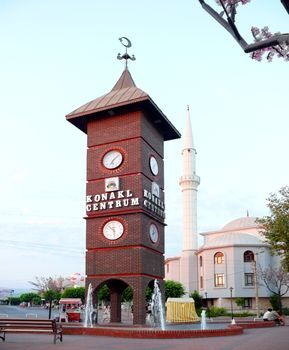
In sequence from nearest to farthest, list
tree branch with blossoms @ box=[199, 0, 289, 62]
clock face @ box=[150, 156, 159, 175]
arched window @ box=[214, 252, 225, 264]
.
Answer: tree branch with blossoms @ box=[199, 0, 289, 62], clock face @ box=[150, 156, 159, 175], arched window @ box=[214, 252, 225, 264]

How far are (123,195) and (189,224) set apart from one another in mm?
48420

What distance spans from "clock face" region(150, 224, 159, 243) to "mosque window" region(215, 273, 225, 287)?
131 ft

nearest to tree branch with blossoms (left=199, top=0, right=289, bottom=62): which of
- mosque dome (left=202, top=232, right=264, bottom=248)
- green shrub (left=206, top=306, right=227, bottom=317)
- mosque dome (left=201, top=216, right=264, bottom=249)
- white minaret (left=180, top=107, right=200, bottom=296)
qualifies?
green shrub (left=206, top=306, right=227, bottom=317)

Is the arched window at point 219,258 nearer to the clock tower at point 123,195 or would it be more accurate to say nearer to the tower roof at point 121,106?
the tower roof at point 121,106

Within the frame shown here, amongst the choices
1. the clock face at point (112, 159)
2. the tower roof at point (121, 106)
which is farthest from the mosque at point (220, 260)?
the clock face at point (112, 159)

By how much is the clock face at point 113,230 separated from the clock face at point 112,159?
125 inches

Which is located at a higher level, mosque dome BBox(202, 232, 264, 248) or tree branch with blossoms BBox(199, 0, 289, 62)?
mosque dome BBox(202, 232, 264, 248)

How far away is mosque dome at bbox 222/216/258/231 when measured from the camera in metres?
73.5

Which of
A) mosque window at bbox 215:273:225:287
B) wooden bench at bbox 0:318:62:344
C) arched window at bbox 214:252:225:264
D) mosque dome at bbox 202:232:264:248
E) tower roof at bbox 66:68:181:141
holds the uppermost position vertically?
tower roof at bbox 66:68:181:141

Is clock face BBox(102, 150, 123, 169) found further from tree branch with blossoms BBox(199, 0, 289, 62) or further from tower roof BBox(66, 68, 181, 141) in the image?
tree branch with blossoms BBox(199, 0, 289, 62)

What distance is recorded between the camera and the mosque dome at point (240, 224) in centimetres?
7346

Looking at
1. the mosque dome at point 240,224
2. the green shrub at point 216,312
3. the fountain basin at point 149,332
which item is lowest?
the green shrub at point 216,312

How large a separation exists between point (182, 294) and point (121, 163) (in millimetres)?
43610

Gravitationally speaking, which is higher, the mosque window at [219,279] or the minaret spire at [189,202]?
the minaret spire at [189,202]
